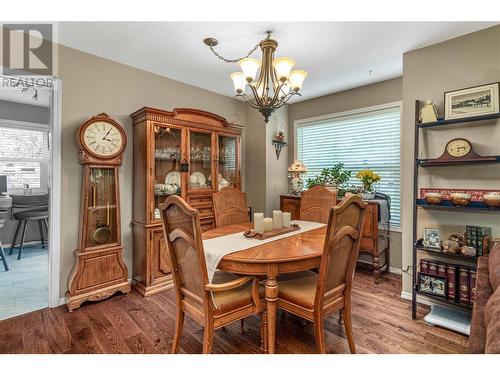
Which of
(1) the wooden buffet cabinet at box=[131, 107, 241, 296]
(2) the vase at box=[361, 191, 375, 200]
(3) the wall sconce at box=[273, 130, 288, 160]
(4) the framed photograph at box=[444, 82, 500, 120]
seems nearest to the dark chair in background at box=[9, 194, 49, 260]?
(1) the wooden buffet cabinet at box=[131, 107, 241, 296]

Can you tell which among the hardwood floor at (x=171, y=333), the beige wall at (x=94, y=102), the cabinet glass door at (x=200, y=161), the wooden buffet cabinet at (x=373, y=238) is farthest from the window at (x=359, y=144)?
the beige wall at (x=94, y=102)

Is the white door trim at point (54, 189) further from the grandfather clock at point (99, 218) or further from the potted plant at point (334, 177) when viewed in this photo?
the potted plant at point (334, 177)

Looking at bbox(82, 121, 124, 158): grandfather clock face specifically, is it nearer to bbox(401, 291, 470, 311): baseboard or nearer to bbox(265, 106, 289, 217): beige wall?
bbox(265, 106, 289, 217): beige wall

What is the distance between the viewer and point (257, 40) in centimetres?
236

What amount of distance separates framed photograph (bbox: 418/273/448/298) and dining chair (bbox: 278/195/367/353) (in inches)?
39.6

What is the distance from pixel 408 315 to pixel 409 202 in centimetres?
106

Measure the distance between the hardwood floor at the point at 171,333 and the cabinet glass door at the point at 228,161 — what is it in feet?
5.66

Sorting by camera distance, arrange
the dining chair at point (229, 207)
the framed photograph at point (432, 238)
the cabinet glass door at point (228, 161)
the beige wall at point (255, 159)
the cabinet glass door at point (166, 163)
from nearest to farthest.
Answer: the framed photograph at point (432, 238)
the dining chair at point (229, 207)
the cabinet glass door at point (166, 163)
the cabinet glass door at point (228, 161)
the beige wall at point (255, 159)

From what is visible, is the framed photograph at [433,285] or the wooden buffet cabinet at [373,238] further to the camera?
the wooden buffet cabinet at [373,238]

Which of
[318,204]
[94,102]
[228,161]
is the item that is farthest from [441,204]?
[94,102]

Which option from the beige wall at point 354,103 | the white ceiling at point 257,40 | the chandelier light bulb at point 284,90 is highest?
the white ceiling at point 257,40

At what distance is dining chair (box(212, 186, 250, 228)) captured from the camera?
2705 mm

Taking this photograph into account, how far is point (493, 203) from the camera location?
1.95 metres

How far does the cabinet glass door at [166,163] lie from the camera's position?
9.53 ft
